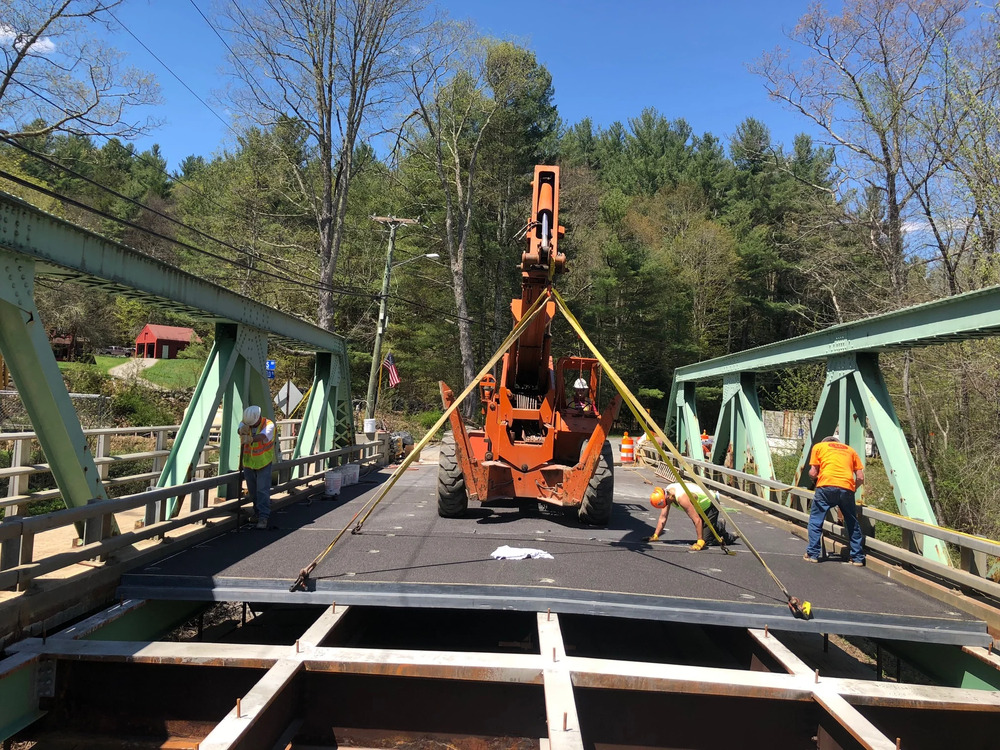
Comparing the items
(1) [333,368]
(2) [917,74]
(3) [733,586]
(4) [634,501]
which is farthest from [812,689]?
(2) [917,74]

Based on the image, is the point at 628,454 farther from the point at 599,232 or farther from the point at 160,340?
the point at 160,340

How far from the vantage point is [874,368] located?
7965mm

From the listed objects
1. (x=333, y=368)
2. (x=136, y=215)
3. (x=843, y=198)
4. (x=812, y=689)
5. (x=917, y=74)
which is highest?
(x=136, y=215)

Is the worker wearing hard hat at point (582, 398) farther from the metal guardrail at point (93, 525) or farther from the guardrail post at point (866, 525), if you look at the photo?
the metal guardrail at point (93, 525)

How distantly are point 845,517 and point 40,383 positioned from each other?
26.9 ft

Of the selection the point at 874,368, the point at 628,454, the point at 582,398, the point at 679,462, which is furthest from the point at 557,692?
the point at 628,454

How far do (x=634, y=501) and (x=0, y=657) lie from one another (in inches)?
409

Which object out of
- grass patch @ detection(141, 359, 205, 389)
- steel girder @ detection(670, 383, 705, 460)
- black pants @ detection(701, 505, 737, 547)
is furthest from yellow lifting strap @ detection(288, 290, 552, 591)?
grass patch @ detection(141, 359, 205, 389)

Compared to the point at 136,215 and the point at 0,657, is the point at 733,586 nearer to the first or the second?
the point at 0,657

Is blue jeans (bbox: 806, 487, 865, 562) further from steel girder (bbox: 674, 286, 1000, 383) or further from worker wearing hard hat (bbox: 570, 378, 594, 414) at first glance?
worker wearing hard hat (bbox: 570, 378, 594, 414)

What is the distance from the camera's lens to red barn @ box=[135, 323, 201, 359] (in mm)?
52812

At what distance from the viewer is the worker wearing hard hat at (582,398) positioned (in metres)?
10.2

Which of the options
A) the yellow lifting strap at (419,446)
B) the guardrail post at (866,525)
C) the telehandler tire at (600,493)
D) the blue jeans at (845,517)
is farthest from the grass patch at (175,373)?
the guardrail post at (866,525)

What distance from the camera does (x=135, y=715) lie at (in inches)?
196
